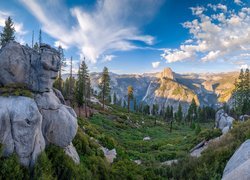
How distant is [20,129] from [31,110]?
3.33 feet

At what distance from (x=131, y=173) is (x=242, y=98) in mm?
61966

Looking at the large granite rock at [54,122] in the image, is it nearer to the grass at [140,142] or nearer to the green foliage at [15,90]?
the green foliage at [15,90]

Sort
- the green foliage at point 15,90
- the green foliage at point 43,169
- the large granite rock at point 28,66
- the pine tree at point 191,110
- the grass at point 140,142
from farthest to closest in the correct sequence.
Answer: the pine tree at point 191,110 < the grass at point 140,142 < the large granite rock at point 28,66 < the green foliage at point 15,90 < the green foliage at point 43,169

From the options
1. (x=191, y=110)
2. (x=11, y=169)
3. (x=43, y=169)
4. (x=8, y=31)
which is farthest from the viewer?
(x=191, y=110)

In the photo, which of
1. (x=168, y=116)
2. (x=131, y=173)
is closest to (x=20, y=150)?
(x=131, y=173)

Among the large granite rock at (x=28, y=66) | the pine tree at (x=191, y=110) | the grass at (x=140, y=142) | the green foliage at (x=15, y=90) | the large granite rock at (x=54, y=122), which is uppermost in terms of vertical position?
the large granite rock at (x=28, y=66)

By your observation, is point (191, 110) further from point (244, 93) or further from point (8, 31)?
point (8, 31)

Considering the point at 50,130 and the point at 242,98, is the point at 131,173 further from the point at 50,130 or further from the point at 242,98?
the point at 242,98

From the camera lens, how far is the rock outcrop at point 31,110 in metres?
9.23

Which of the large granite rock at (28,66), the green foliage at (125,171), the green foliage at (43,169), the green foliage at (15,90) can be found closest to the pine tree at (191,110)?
the green foliage at (125,171)

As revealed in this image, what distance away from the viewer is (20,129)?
928cm

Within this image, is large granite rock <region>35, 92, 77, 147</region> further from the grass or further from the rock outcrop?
the grass

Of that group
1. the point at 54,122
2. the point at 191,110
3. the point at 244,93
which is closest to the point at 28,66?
the point at 54,122

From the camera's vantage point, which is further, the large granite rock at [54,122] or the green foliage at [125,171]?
the green foliage at [125,171]
